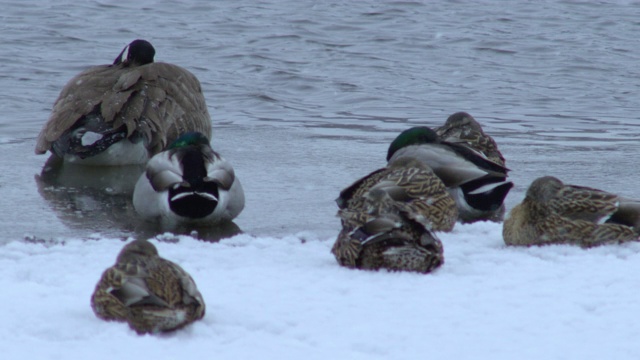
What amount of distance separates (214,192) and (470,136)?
272 cm

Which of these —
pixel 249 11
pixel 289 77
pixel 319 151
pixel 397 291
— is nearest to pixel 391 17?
pixel 249 11

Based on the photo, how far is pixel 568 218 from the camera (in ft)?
22.8

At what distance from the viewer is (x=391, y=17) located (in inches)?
864

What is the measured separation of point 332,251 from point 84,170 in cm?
407

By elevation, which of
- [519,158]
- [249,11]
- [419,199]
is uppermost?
[419,199]

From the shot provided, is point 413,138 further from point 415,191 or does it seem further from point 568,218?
point 568,218

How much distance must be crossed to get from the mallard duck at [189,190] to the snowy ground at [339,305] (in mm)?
868

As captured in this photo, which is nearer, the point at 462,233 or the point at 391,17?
the point at 462,233

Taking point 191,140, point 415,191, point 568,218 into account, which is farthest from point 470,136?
point 568,218

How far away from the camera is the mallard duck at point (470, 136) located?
9.42 meters

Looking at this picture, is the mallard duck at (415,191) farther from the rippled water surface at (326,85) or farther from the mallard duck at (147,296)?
the mallard duck at (147,296)

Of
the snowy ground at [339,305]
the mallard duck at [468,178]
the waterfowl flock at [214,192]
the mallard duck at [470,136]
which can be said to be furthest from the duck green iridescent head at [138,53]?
the snowy ground at [339,305]

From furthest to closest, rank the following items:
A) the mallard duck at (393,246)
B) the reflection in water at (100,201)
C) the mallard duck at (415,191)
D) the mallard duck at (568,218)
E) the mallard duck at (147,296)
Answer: the reflection in water at (100,201)
the mallard duck at (415,191)
the mallard duck at (568,218)
the mallard duck at (393,246)
the mallard duck at (147,296)

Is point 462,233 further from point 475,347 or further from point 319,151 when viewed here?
point 319,151
